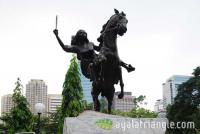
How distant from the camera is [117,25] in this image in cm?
1027

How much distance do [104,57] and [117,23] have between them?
0.87 metres

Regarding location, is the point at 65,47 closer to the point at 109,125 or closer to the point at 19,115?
the point at 109,125

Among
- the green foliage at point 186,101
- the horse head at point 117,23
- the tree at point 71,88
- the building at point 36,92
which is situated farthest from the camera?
the building at point 36,92

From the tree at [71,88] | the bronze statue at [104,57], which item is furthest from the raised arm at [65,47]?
the tree at [71,88]

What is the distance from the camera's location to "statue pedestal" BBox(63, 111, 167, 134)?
28.9 ft

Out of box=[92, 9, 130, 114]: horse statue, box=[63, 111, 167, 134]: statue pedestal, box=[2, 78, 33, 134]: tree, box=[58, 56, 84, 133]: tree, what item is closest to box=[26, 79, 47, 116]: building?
box=[2, 78, 33, 134]: tree

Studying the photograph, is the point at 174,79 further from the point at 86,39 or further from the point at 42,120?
the point at 86,39

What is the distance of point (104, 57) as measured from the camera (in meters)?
10.2

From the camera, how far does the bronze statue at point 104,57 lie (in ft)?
33.7

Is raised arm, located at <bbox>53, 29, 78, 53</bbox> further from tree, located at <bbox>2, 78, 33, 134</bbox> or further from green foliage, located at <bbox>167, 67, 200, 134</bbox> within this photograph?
green foliage, located at <bbox>167, 67, 200, 134</bbox>

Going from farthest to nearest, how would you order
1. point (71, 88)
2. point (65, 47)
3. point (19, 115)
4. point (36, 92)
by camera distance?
point (36, 92)
point (19, 115)
point (71, 88)
point (65, 47)

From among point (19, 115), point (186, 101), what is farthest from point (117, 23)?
point (186, 101)

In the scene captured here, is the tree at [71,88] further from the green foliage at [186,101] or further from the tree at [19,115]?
the green foliage at [186,101]

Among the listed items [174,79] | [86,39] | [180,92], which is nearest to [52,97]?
[174,79]
